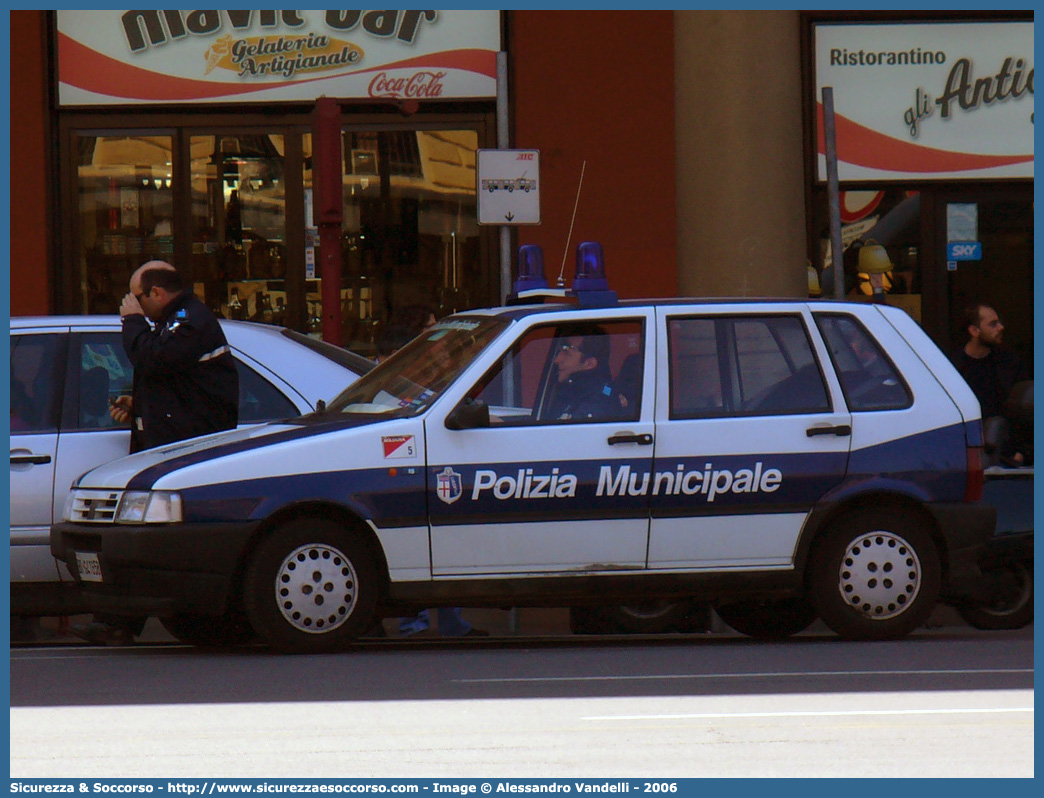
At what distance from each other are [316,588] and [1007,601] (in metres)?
4.05

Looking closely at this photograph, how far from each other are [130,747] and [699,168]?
9099 mm

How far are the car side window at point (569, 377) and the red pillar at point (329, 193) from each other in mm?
3090

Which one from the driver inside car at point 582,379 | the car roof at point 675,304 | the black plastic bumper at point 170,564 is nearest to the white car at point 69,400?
the black plastic bumper at point 170,564

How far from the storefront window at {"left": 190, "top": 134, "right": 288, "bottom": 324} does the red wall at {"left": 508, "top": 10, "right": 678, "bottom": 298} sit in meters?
2.14

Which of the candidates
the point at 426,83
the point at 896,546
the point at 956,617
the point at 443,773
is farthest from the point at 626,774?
the point at 426,83

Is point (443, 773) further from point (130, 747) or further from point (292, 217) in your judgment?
point (292, 217)

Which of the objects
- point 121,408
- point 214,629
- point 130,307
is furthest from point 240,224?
point 214,629

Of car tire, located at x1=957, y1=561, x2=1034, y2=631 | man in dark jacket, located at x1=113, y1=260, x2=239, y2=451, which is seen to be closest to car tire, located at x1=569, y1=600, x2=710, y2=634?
car tire, located at x1=957, y1=561, x2=1034, y2=631

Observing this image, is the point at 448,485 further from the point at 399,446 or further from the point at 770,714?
the point at 770,714

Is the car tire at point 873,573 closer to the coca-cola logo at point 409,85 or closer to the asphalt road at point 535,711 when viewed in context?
the asphalt road at point 535,711

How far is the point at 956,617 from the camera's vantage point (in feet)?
35.3

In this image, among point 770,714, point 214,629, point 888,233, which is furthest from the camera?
point 888,233

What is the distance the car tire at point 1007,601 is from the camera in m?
9.50

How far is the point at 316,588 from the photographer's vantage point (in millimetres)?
7750
